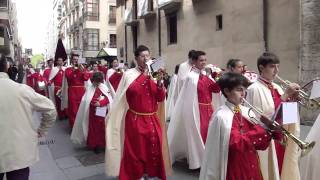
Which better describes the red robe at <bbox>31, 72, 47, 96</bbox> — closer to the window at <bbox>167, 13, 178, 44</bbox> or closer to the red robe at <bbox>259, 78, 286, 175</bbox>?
the window at <bbox>167, 13, 178, 44</bbox>

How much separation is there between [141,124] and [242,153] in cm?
202

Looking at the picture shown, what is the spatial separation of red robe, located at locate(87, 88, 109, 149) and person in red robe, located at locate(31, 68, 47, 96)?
23.2 feet

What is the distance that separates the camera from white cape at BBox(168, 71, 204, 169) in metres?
6.59

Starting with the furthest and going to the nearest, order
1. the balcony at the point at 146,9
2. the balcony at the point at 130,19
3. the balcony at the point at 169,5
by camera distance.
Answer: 1. the balcony at the point at 130,19
2. the balcony at the point at 146,9
3. the balcony at the point at 169,5

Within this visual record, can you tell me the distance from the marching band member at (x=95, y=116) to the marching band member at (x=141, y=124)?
2745mm

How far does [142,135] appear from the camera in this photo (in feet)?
17.6

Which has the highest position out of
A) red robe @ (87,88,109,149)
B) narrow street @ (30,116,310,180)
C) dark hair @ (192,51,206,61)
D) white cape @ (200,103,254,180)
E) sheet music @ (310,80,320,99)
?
dark hair @ (192,51,206,61)

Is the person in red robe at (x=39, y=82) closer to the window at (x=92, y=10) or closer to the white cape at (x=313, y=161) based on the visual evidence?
the white cape at (x=313, y=161)

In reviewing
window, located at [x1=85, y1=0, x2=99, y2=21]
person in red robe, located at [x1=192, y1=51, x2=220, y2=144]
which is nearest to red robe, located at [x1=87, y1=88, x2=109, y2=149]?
person in red robe, located at [x1=192, y1=51, x2=220, y2=144]

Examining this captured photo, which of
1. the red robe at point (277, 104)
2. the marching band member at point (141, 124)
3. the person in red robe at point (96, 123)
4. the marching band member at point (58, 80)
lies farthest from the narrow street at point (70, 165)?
the marching band member at point (58, 80)

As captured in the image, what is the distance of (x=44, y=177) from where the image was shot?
6.68 metres

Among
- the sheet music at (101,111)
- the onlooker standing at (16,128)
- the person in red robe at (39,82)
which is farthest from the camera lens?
the person in red robe at (39,82)

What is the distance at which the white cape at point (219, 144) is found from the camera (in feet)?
11.9

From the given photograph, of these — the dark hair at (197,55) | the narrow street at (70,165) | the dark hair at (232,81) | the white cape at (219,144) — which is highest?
the dark hair at (197,55)
